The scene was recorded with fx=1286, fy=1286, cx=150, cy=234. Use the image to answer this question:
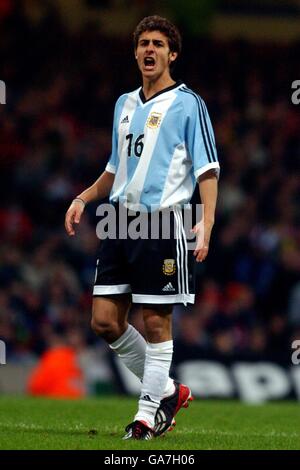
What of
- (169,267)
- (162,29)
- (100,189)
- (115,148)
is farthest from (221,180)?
(169,267)

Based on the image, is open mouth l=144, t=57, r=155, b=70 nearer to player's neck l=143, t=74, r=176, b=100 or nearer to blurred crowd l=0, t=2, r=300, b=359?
player's neck l=143, t=74, r=176, b=100

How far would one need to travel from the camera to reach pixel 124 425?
8.77 meters

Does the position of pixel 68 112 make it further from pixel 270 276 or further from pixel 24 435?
pixel 24 435

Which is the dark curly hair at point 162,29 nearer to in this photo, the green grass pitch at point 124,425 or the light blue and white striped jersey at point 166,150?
the light blue and white striped jersey at point 166,150

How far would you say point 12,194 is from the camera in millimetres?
17188

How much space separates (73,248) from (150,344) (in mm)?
8981

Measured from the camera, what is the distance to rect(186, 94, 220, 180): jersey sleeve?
24.8 feet

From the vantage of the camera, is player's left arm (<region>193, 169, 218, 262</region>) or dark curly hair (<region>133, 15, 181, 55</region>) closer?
player's left arm (<region>193, 169, 218, 262</region>)

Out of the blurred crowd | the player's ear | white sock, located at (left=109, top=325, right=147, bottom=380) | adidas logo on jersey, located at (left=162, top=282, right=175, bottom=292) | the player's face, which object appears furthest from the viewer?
the blurred crowd

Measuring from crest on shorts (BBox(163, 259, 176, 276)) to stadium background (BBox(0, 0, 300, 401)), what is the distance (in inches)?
245


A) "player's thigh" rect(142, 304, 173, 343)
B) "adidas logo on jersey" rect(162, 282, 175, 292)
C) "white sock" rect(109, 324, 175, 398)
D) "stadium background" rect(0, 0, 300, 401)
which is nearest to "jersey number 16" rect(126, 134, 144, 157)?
"adidas logo on jersey" rect(162, 282, 175, 292)

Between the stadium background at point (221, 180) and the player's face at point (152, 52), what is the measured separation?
654cm

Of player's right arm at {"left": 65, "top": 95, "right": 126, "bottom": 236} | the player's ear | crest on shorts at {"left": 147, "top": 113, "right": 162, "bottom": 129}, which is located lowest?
player's right arm at {"left": 65, "top": 95, "right": 126, "bottom": 236}

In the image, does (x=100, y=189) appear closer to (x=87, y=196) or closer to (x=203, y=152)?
(x=87, y=196)
